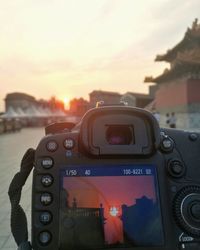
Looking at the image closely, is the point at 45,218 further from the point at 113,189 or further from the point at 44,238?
the point at 113,189

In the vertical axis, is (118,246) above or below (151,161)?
below

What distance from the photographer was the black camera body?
6.35 ft

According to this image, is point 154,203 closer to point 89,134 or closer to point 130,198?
point 130,198

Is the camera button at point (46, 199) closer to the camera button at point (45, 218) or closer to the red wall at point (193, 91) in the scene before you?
the camera button at point (45, 218)

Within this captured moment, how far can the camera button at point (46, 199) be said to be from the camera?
199 cm

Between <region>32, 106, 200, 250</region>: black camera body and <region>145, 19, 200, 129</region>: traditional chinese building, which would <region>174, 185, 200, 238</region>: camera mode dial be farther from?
<region>145, 19, 200, 129</region>: traditional chinese building

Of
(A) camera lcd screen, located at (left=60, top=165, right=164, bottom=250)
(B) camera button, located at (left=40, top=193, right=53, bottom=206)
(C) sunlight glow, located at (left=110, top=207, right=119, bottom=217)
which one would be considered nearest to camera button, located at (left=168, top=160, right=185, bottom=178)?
(A) camera lcd screen, located at (left=60, top=165, right=164, bottom=250)

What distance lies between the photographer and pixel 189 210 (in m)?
1.96

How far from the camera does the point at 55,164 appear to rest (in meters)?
2.03

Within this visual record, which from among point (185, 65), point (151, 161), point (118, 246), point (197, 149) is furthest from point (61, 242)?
point (185, 65)

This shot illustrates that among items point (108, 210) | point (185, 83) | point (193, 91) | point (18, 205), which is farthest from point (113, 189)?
point (185, 83)

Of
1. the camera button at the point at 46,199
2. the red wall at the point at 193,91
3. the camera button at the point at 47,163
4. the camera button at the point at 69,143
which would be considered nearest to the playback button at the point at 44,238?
the camera button at the point at 46,199

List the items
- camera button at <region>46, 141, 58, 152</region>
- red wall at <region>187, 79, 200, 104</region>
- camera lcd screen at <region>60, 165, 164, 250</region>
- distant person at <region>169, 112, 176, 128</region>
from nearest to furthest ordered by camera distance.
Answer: camera lcd screen at <region>60, 165, 164, 250</region>, camera button at <region>46, 141, 58, 152</region>, red wall at <region>187, 79, 200, 104</region>, distant person at <region>169, 112, 176, 128</region>

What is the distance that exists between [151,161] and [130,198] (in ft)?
0.70
